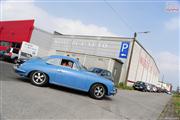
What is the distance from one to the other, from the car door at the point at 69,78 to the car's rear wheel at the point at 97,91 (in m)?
0.52

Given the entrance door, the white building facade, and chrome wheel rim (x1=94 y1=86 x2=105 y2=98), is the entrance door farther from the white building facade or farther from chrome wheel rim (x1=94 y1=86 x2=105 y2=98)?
chrome wheel rim (x1=94 y1=86 x2=105 y2=98)

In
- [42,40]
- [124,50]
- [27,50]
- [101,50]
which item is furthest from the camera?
[42,40]

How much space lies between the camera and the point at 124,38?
3638 centimetres

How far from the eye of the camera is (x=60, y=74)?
1091cm

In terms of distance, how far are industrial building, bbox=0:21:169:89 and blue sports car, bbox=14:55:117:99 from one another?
737 inches

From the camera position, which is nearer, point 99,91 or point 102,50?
point 99,91

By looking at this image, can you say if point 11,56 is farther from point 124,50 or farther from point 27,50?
point 124,50

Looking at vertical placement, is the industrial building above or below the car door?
above

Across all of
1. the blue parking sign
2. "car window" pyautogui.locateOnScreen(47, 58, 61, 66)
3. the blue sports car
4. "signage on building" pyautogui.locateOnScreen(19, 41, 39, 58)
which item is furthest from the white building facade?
"car window" pyautogui.locateOnScreen(47, 58, 61, 66)

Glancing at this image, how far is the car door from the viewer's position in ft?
35.8

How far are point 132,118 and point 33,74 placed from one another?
476cm

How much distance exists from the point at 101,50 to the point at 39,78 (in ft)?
93.0

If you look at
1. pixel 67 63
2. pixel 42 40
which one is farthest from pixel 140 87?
pixel 67 63

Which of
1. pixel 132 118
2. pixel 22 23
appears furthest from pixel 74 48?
pixel 132 118
